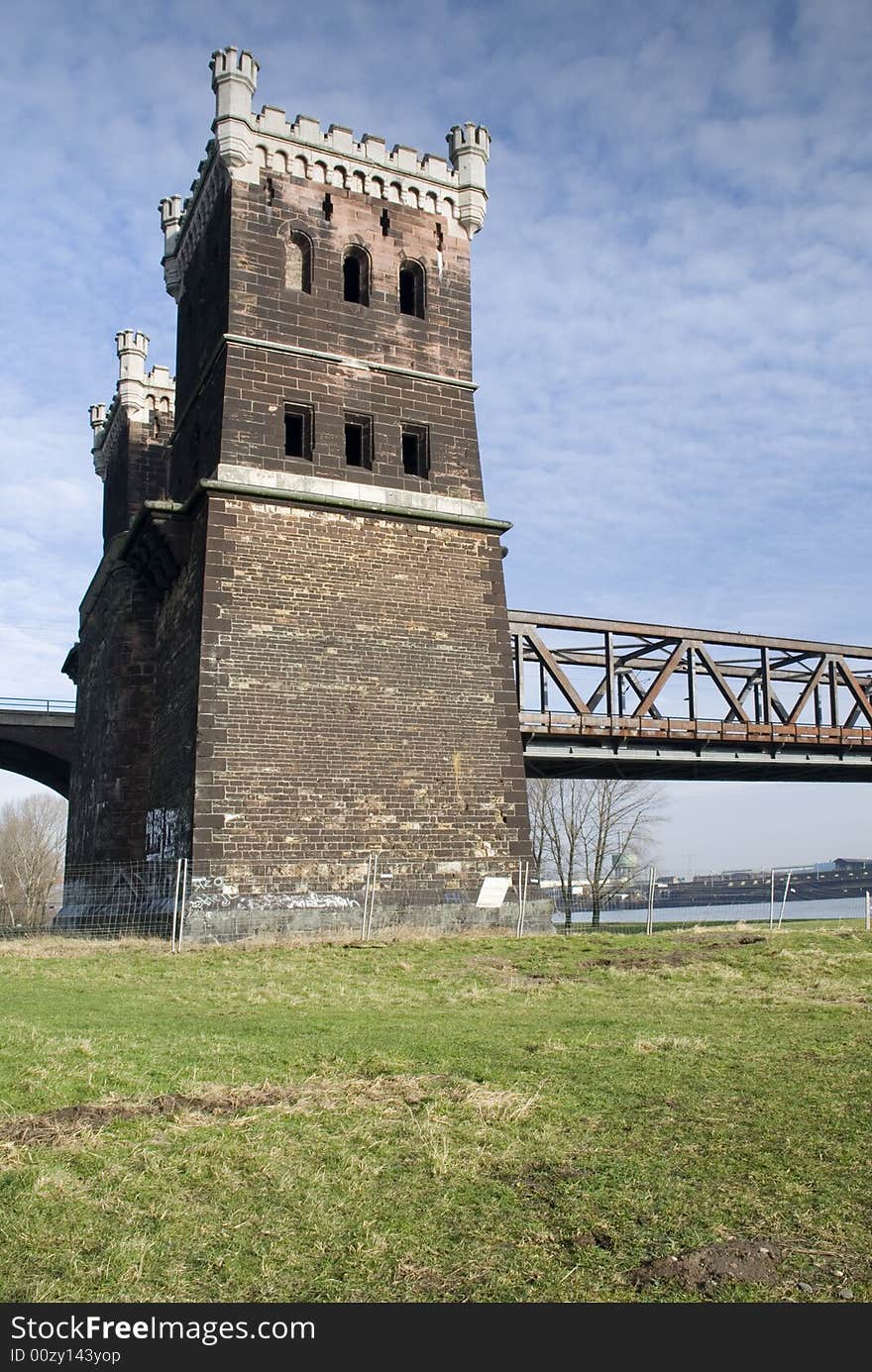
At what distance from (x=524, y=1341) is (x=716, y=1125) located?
2870mm

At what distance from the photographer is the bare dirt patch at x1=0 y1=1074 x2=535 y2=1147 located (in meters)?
5.85

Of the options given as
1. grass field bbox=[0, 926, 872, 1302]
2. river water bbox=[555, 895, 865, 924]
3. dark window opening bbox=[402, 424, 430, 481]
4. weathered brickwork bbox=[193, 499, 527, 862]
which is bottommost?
grass field bbox=[0, 926, 872, 1302]

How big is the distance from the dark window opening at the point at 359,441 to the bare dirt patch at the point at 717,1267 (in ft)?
61.9

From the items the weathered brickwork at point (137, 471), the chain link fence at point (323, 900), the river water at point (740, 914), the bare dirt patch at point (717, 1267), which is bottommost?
the bare dirt patch at point (717, 1267)

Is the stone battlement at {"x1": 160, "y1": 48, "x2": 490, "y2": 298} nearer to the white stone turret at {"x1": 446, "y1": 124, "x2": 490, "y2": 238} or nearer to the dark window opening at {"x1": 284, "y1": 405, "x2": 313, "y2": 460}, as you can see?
the white stone turret at {"x1": 446, "y1": 124, "x2": 490, "y2": 238}

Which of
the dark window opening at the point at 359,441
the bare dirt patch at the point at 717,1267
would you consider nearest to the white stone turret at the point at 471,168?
the dark window opening at the point at 359,441

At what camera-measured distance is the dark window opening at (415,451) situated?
22266 mm

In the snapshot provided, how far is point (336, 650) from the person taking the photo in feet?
65.5

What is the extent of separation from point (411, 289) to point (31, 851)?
6226 cm

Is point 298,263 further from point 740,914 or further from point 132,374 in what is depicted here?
point 740,914

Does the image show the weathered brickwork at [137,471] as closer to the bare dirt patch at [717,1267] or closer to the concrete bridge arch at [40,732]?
the concrete bridge arch at [40,732]

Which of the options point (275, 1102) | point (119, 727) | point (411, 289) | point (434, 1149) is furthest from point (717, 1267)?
point (411, 289)

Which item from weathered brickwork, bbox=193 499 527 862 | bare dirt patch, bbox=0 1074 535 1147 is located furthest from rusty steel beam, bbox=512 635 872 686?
bare dirt patch, bbox=0 1074 535 1147

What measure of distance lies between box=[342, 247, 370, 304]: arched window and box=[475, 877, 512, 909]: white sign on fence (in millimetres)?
12558
